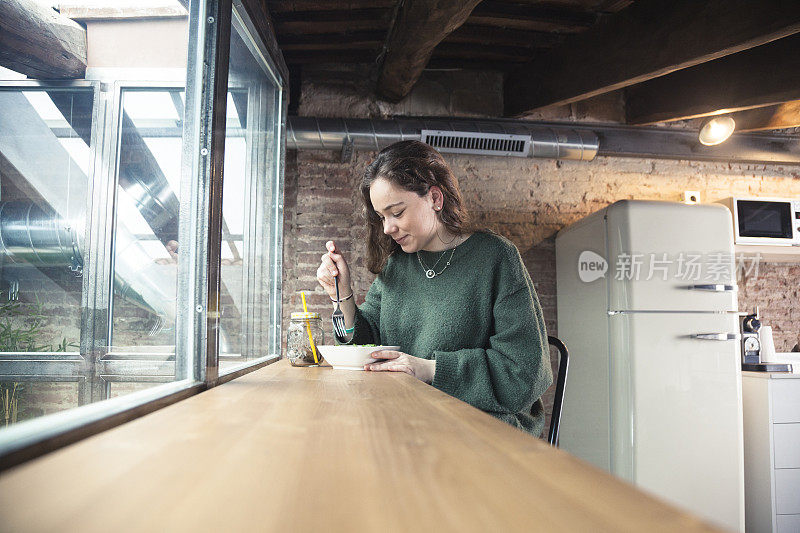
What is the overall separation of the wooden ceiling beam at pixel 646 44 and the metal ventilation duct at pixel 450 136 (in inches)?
9.3

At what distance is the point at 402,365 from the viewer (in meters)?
1.43

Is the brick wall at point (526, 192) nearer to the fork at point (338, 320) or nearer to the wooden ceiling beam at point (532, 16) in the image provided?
the wooden ceiling beam at point (532, 16)

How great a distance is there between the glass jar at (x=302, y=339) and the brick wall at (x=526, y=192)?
178cm

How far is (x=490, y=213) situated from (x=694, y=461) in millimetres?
1922

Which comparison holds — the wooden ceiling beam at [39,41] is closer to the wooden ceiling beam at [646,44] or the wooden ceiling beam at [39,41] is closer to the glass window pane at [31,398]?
the glass window pane at [31,398]

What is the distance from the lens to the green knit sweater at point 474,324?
1544 mm

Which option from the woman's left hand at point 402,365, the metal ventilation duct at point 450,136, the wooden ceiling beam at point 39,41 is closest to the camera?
the wooden ceiling beam at point 39,41

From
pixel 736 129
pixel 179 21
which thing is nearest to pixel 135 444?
pixel 179 21

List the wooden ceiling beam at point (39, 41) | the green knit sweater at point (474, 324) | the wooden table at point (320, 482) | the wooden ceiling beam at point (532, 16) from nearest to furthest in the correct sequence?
the wooden table at point (320, 482) → the wooden ceiling beam at point (39, 41) → the green knit sweater at point (474, 324) → the wooden ceiling beam at point (532, 16)

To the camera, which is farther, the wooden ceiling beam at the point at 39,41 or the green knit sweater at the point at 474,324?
the green knit sweater at the point at 474,324

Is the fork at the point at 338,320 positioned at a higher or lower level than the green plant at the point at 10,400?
higher

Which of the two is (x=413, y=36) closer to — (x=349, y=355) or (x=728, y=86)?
(x=349, y=355)

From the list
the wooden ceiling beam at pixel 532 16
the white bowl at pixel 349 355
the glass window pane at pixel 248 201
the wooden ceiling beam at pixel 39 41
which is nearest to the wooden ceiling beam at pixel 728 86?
the wooden ceiling beam at pixel 532 16

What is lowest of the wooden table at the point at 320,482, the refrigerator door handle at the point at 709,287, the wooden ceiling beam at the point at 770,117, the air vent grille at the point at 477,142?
the wooden table at the point at 320,482
